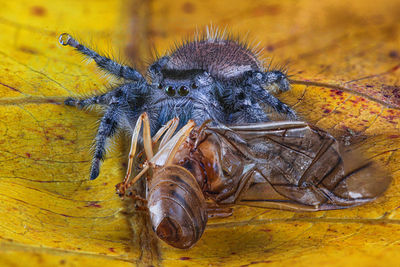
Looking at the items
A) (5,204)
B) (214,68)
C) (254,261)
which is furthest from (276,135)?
(5,204)

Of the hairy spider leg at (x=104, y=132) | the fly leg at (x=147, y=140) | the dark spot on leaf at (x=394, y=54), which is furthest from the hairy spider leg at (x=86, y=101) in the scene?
the dark spot on leaf at (x=394, y=54)

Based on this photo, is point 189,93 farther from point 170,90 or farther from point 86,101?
point 86,101

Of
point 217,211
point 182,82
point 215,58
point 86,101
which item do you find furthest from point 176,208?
point 215,58

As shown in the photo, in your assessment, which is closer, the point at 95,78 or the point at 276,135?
the point at 276,135

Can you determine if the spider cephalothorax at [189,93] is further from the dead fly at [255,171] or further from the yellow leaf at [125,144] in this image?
the dead fly at [255,171]

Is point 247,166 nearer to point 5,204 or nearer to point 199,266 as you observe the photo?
point 199,266
